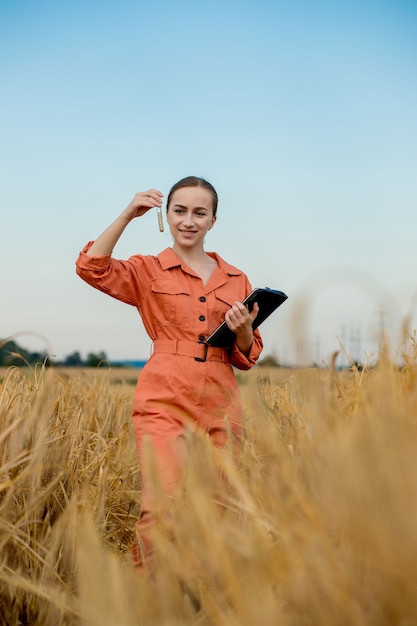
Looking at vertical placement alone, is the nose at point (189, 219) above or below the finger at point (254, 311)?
above

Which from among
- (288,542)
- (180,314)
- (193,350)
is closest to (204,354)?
(193,350)

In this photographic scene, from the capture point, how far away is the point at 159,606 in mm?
1468

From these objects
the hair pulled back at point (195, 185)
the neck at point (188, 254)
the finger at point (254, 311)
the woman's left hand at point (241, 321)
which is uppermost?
the hair pulled back at point (195, 185)

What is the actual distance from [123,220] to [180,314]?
1.58 feet

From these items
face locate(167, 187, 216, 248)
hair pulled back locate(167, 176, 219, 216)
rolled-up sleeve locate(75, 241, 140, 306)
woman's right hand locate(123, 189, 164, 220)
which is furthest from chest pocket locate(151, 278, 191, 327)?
hair pulled back locate(167, 176, 219, 216)

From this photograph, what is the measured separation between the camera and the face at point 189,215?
330cm

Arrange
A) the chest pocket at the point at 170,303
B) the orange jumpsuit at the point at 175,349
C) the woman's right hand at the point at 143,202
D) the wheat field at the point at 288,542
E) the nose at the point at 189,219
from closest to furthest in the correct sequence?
the wheat field at the point at 288,542 → the orange jumpsuit at the point at 175,349 → the woman's right hand at the point at 143,202 → the chest pocket at the point at 170,303 → the nose at the point at 189,219

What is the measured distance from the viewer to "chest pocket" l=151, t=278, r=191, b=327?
317cm

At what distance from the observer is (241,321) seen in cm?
295

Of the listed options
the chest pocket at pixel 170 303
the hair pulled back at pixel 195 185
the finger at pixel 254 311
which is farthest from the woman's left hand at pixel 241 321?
the hair pulled back at pixel 195 185

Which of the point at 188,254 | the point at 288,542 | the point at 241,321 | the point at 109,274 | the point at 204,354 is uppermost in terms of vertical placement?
the point at 188,254

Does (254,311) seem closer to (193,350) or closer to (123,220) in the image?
(193,350)

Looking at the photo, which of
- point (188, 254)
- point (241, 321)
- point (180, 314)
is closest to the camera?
point (241, 321)

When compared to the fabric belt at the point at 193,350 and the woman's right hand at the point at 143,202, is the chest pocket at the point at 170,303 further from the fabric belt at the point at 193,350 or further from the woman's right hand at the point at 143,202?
the woman's right hand at the point at 143,202
